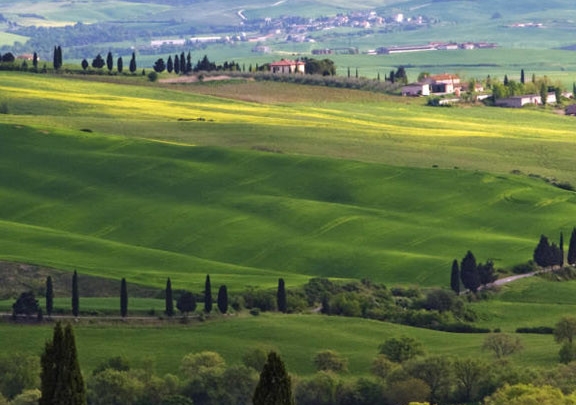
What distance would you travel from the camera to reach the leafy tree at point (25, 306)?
10556 centimetres

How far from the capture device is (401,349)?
98.1 m

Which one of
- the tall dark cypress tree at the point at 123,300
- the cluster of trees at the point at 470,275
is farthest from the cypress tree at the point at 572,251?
the tall dark cypress tree at the point at 123,300

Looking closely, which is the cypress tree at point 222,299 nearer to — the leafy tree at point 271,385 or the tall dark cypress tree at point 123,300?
the tall dark cypress tree at point 123,300

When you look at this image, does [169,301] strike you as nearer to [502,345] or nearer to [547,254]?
[502,345]

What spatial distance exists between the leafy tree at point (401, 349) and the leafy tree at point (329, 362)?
7.56 ft

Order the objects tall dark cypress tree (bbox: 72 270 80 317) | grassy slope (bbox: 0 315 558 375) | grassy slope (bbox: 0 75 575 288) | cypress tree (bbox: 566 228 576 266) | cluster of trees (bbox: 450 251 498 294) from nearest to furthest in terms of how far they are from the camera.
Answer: grassy slope (bbox: 0 315 558 375) < tall dark cypress tree (bbox: 72 270 80 317) < cluster of trees (bbox: 450 251 498 294) < grassy slope (bbox: 0 75 575 288) < cypress tree (bbox: 566 228 576 266)

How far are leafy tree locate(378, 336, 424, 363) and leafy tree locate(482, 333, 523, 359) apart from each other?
3523mm

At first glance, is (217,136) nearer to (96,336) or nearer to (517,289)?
(517,289)

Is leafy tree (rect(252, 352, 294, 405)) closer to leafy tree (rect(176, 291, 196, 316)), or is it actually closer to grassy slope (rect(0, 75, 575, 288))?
leafy tree (rect(176, 291, 196, 316))

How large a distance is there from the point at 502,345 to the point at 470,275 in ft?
63.0

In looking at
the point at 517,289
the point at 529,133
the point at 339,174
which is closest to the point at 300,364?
the point at 517,289

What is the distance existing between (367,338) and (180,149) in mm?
57048

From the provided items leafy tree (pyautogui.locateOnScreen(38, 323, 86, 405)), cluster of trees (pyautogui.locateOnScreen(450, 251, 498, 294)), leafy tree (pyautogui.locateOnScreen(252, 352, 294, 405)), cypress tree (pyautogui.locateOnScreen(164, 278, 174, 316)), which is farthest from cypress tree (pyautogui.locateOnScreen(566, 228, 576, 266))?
leafy tree (pyautogui.locateOnScreen(38, 323, 86, 405))

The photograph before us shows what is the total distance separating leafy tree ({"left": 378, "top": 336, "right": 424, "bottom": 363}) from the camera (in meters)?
97.7
